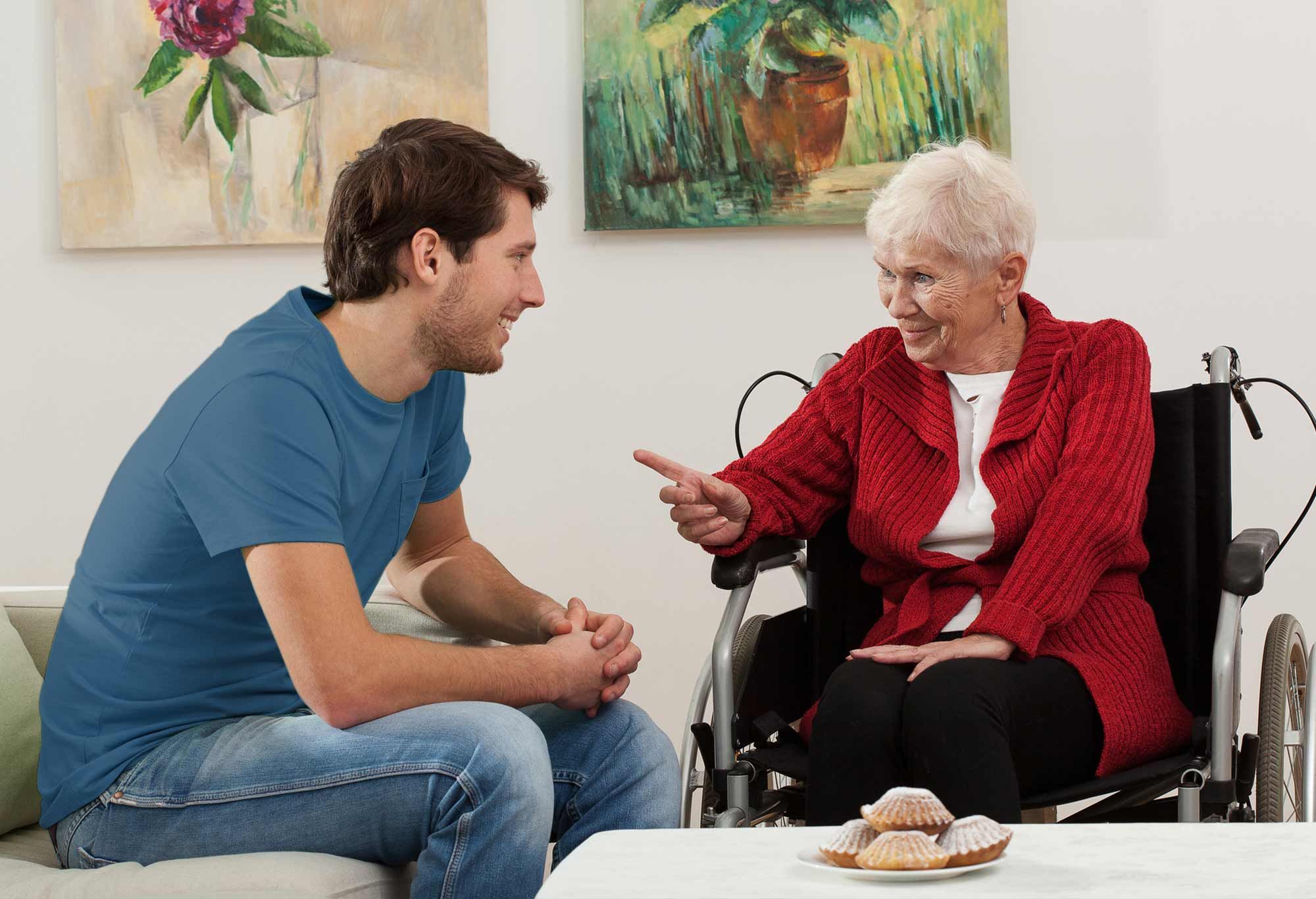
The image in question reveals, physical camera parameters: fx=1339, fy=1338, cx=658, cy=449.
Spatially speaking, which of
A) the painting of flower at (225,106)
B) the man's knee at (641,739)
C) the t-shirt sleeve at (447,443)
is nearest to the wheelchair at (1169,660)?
the man's knee at (641,739)

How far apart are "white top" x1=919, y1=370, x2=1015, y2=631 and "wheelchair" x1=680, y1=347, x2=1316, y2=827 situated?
20 centimetres

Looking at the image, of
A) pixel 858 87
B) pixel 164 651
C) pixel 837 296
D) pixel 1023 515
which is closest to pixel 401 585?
pixel 164 651

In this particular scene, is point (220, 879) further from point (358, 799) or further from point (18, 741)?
point (18, 741)

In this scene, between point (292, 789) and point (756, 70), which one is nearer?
point (292, 789)

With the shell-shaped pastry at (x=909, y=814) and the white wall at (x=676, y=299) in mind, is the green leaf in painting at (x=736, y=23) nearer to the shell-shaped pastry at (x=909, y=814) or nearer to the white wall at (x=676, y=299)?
the white wall at (x=676, y=299)

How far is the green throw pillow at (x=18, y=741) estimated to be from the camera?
1607 millimetres

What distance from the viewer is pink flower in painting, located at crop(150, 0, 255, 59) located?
107 inches

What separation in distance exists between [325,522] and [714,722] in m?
0.63

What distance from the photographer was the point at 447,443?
179 cm

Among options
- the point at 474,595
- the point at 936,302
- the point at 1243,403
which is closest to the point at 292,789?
the point at 474,595

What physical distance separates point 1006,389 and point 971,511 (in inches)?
7.0

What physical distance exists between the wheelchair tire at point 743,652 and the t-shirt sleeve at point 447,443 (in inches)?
17.5

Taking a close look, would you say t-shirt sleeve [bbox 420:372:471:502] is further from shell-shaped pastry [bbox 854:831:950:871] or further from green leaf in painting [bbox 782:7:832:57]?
green leaf in painting [bbox 782:7:832:57]

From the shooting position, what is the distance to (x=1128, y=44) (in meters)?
2.54
